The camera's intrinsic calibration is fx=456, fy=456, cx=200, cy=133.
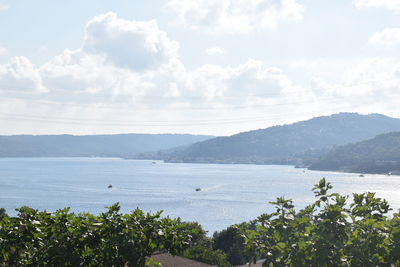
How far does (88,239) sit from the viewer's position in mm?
9609

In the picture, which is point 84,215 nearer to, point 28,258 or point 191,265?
point 28,258

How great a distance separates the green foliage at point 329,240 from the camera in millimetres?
8156

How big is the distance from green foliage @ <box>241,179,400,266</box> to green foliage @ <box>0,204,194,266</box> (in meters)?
1.89

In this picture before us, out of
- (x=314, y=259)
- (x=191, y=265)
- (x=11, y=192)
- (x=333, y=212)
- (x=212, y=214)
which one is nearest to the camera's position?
(x=314, y=259)

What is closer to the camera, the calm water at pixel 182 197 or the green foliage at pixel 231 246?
the green foliage at pixel 231 246

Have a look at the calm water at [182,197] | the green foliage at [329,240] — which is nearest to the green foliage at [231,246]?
the calm water at [182,197]

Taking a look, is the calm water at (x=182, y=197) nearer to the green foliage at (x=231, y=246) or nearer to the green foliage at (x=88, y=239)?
the green foliage at (x=231, y=246)

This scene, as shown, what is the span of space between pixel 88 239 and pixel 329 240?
193 inches

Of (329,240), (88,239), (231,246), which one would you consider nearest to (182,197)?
(231,246)

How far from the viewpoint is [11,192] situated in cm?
15525

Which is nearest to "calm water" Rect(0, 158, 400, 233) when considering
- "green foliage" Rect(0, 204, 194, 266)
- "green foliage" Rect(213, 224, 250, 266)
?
"green foliage" Rect(213, 224, 250, 266)

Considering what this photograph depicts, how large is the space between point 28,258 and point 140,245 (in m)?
2.58

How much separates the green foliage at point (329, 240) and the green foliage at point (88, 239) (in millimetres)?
1891

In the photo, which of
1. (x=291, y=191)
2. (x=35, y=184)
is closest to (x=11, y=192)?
(x=35, y=184)
